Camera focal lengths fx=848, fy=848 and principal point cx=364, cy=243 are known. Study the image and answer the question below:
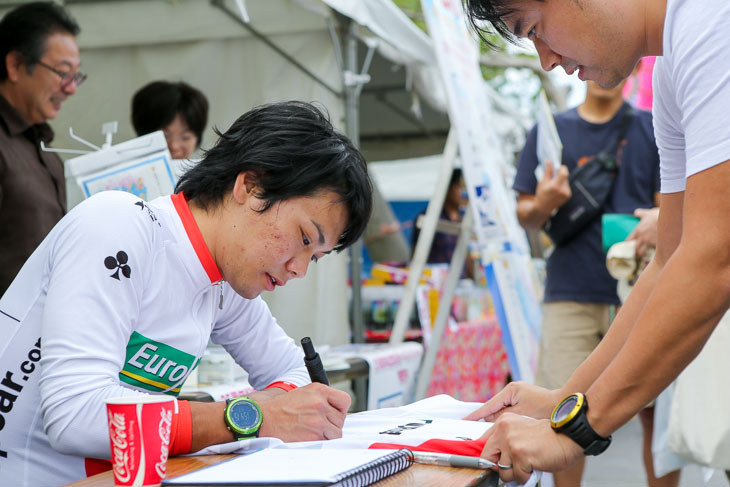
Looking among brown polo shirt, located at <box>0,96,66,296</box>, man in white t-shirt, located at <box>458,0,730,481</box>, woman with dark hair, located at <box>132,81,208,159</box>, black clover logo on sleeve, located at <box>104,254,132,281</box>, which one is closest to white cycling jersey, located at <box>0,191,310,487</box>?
black clover logo on sleeve, located at <box>104,254,132,281</box>

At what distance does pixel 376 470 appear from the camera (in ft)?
3.88

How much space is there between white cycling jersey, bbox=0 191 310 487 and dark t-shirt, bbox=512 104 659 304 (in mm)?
2126

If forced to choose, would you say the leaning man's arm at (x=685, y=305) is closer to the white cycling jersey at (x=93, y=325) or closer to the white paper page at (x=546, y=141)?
the white cycling jersey at (x=93, y=325)

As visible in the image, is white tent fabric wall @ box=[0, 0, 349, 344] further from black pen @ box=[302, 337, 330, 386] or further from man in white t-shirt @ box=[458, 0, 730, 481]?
man in white t-shirt @ box=[458, 0, 730, 481]

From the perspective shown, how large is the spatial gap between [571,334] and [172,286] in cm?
227

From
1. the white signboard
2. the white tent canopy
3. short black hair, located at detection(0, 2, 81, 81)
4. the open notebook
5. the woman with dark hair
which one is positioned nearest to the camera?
the open notebook

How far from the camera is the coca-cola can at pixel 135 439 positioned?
1.13 meters

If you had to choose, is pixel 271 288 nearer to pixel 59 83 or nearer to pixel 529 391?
pixel 529 391

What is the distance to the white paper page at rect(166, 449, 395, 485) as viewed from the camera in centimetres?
110

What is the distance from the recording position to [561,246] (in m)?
3.62

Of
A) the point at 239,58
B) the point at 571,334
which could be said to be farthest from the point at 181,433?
the point at 239,58

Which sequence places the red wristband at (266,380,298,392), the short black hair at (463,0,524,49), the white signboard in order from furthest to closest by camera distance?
the white signboard
the red wristband at (266,380,298,392)
the short black hair at (463,0,524,49)

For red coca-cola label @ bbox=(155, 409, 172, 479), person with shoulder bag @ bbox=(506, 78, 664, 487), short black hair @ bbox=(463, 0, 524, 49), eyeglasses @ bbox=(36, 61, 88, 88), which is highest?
short black hair @ bbox=(463, 0, 524, 49)

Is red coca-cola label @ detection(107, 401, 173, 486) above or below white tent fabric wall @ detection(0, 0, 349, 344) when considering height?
below
